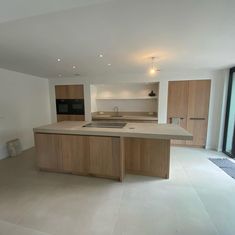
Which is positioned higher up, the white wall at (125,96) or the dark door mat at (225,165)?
the white wall at (125,96)

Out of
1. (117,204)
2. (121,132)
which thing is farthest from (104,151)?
(117,204)

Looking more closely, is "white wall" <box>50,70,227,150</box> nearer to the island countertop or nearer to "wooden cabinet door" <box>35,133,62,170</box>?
the island countertop

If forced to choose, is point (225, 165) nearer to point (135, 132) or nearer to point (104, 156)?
point (135, 132)

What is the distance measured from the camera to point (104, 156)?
2744 mm

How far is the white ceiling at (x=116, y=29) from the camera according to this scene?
1.30m

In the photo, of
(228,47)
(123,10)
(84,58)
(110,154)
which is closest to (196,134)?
(228,47)

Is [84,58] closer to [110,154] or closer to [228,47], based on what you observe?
[110,154]

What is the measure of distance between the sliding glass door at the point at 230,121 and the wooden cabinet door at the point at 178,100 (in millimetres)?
1042

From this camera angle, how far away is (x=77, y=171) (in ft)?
9.63

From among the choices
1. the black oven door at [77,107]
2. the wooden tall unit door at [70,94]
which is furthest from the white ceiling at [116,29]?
the black oven door at [77,107]

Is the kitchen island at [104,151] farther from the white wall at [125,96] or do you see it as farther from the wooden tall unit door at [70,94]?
the white wall at [125,96]

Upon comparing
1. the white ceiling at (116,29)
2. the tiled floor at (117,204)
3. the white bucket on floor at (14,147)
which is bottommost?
the tiled floor at (117,204)

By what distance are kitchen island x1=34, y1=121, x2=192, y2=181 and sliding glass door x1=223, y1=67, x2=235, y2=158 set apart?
2.18 meters


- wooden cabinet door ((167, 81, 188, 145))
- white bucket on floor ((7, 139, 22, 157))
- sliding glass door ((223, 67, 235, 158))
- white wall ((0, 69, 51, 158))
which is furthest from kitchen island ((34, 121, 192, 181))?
sliding glass door ((223, 67, 235, 158))
